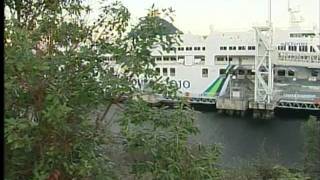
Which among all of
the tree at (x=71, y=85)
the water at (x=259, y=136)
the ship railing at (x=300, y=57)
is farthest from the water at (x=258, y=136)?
the tree at (x=71, y=85)

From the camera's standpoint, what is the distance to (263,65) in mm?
10148

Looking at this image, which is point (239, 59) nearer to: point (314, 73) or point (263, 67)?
point (263, 67)

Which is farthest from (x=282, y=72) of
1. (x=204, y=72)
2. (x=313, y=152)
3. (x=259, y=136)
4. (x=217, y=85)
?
(x=313, y=152)

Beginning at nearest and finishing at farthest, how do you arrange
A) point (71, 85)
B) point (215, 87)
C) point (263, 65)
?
point (71, 85)
point (263, 65)
point (215, 87)

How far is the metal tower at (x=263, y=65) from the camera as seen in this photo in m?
9.42

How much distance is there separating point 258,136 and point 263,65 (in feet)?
10.6

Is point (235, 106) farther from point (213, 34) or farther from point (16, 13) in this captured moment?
point (16, 13)

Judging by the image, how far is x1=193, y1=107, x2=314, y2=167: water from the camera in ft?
18.3

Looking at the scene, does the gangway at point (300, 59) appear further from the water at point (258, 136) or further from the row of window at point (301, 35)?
the water at point (258, 136)

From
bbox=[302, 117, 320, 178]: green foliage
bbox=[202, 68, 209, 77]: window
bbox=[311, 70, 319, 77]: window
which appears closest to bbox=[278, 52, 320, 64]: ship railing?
bbox=[311, 70, 319, 77]: window

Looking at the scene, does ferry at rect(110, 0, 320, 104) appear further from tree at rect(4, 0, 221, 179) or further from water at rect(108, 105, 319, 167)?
tree at rect(4, 0, 221, 179)

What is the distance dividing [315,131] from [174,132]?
3.97m

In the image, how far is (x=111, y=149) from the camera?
0.80 m

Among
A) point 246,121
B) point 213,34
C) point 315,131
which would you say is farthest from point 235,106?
point 315,131
